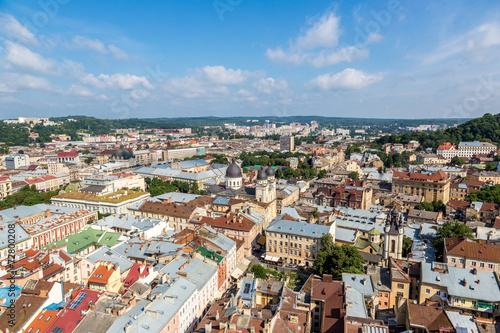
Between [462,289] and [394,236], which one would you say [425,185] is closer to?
[394,236]

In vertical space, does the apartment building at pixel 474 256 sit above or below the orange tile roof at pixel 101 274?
below

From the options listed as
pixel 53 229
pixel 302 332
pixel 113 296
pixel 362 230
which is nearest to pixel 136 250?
pixel 113 296

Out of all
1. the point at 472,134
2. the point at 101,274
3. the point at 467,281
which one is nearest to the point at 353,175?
the point at 467,281

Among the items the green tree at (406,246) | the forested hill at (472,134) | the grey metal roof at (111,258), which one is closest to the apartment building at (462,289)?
the green tree at (406,246)

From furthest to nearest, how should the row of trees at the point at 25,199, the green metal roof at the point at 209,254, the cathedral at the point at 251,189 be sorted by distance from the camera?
the row of trees at the point at 25,199 < the cathedral at the point at 251,189 < the green metal roof at the point at 209,254

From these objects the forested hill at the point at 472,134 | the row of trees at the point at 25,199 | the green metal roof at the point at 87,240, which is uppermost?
the forested hill at the point at 472,134

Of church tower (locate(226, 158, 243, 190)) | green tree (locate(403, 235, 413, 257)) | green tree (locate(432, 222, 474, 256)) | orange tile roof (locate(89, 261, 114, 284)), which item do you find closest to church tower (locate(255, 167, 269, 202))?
church tower (locate(226, 158, 243, 190))

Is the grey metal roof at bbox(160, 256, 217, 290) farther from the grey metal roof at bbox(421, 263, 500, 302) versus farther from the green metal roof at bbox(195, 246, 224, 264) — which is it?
the grey metal roof at bbox(421, 263, 500, 302)

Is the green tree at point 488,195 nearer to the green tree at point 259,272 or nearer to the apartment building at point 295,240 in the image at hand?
the apartment building at point 295,240
